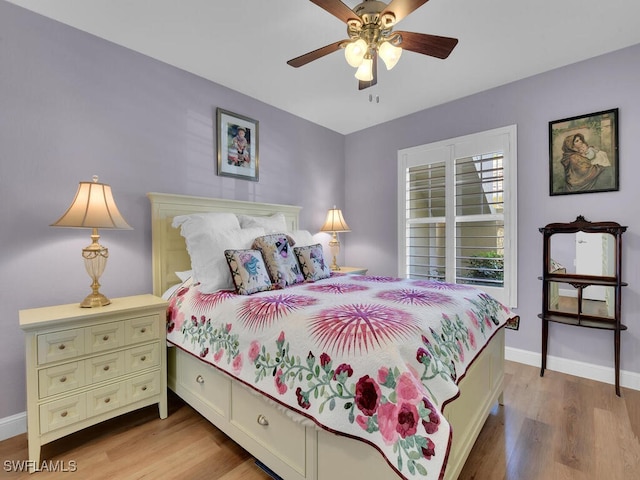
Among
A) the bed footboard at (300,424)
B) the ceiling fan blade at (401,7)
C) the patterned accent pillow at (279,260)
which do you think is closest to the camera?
the bed footboard at (300,424)

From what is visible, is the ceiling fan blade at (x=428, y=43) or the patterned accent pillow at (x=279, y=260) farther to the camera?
the patterned accent pillow at (x=279, y=260)

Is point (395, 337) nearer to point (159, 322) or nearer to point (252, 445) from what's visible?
point (252, 445)

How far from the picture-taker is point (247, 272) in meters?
1.94

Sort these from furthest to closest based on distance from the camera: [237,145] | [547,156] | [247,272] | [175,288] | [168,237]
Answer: [237,145]
[547,156]
[168,237]
[175,288]
[247,272]

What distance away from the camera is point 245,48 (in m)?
2.33

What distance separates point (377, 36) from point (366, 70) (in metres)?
0.20

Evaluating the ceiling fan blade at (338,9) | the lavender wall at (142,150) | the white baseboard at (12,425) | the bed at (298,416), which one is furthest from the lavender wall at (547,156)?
the white baseboard at (12,425)

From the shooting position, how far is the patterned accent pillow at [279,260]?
2127 millimetres

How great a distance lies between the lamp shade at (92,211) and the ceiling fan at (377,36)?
1508mm

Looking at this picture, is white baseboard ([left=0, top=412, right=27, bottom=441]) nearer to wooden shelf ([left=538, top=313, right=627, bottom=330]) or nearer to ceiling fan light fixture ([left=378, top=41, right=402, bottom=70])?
ceiling fan light fixture ([left=378, top=41, right=402, bottom=70])

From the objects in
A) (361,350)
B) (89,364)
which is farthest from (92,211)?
(361,350)

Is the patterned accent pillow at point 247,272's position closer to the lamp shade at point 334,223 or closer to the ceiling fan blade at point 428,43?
the ceiling fan blade at point 428,43

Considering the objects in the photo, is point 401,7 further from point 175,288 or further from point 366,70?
point 175,288

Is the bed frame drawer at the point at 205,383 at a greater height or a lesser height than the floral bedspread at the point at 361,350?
lesser
